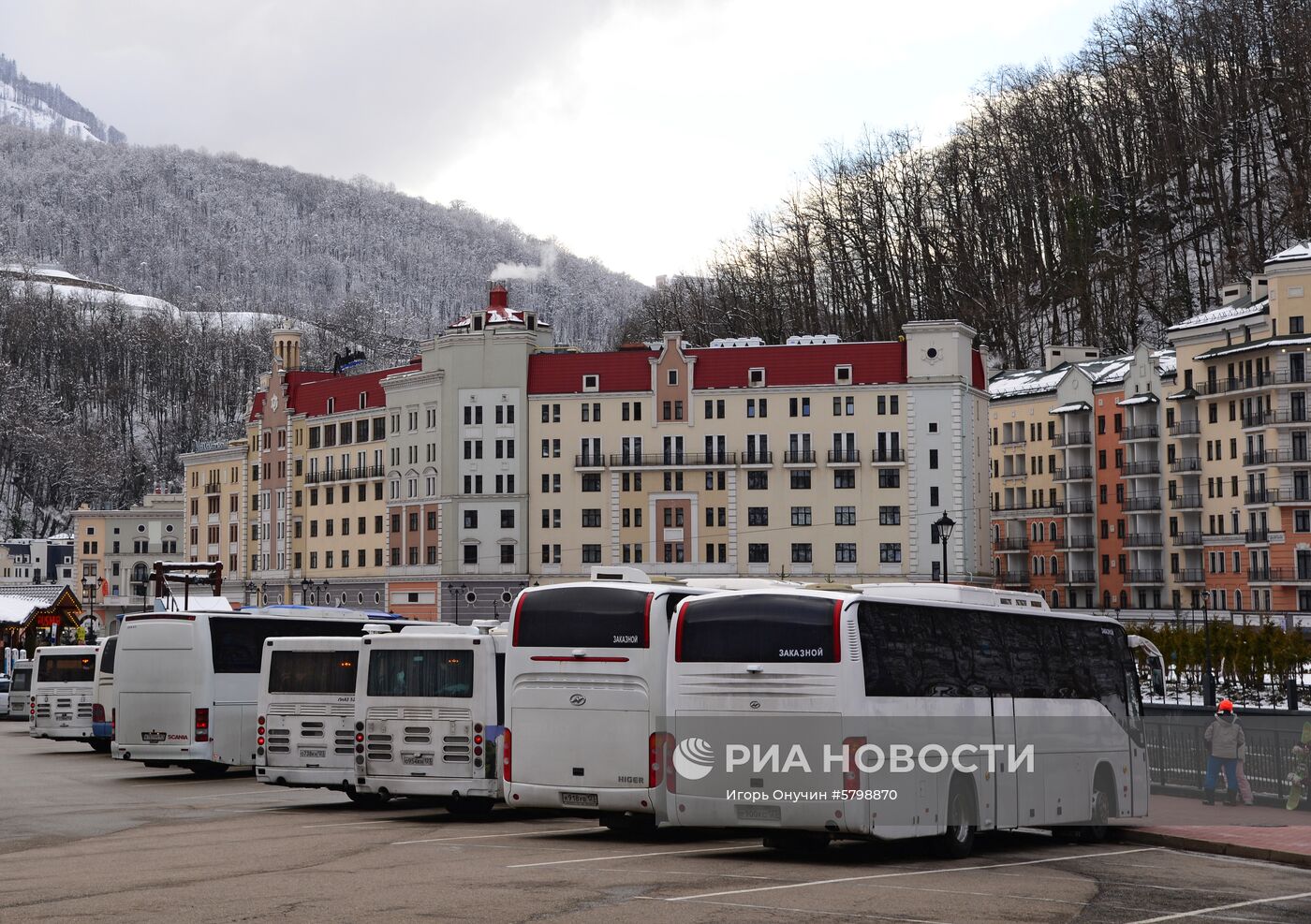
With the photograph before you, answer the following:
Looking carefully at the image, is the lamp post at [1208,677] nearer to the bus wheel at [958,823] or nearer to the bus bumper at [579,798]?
the bus wheel at [958,823]

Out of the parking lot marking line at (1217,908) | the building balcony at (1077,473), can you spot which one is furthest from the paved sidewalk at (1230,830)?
the building balcony at (1077,473)

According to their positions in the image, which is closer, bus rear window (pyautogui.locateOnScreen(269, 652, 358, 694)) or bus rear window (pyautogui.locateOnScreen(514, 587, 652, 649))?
bus rear window (pyautogui.locateOnScreen(514, 587, 652, 649))

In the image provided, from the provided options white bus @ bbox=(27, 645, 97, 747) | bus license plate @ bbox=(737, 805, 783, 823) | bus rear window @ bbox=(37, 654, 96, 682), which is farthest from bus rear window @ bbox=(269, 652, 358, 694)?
bus rear window @ bbox=(37, 654, 96, 682)

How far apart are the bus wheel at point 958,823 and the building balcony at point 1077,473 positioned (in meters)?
101

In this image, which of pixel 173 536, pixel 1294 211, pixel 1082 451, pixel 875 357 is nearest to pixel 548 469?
pixel 875 357

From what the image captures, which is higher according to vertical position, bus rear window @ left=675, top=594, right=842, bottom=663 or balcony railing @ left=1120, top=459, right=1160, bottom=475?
balcony railing @ left=1120, top=459, right=1160, bottom=475

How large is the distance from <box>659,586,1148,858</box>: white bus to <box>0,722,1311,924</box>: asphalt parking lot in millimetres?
600

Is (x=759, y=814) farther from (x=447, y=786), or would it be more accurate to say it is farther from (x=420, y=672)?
(x=420, y=672)

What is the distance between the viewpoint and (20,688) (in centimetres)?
6675

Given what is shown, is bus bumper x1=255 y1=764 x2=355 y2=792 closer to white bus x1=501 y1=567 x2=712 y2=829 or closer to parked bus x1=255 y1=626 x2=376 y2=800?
parked bus x1=255 y1=626 x2=376 y2=800

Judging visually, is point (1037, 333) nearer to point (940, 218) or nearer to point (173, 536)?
point (940, 218)

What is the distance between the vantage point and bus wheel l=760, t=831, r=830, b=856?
21469 mm

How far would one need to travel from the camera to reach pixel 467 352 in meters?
112

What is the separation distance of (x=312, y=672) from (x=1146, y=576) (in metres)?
92.1
